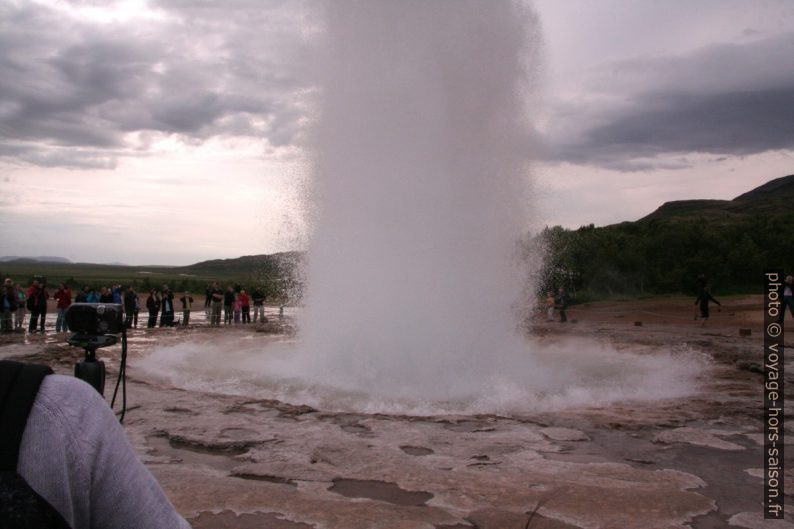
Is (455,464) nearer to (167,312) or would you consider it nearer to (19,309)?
(19,309)

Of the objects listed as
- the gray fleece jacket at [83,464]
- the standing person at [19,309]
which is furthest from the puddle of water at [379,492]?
the standing person at [19,309]

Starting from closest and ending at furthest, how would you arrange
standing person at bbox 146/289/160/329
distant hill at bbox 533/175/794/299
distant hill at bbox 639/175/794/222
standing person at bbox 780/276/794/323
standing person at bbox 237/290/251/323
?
standing person at bbox 780/276/794/323 < standing person at bbox 146/289/160/329 < standing person at bbox 237/290/251/323 < distant hill at bbox 533/175/794/299 < distant hill at bbox 639/175/794/222

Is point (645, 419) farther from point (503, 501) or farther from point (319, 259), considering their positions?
point (319, 259)

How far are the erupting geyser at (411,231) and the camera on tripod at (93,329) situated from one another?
6.15m

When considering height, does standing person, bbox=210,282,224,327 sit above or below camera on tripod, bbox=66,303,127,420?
below

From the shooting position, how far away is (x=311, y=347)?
982cm

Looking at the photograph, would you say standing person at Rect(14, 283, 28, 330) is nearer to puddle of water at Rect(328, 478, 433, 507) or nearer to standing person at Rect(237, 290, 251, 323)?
standing person at Rect(237, 290, 251, 323)

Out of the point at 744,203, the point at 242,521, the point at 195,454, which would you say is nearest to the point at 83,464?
the point at 242,521

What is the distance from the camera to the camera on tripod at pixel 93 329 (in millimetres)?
2160

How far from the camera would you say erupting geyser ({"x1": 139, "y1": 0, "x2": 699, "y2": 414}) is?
29.4 ft

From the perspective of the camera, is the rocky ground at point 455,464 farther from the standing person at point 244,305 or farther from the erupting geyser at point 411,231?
the standing person at point 244,305

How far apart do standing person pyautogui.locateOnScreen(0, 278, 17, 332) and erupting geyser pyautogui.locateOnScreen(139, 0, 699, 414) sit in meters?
5.68

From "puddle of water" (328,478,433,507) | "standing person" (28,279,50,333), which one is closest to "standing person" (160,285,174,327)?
"standing person" (28,279,50,333)

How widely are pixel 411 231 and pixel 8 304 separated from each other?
10455mm
